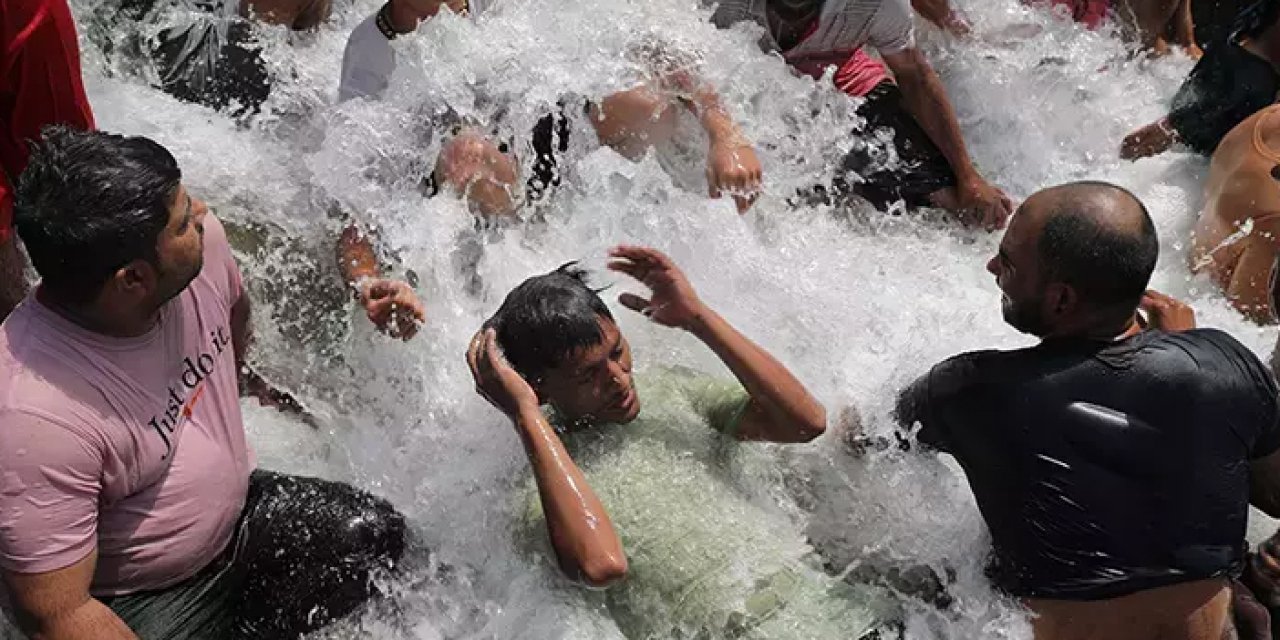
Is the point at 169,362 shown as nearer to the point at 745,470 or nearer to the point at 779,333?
the point at 745,470

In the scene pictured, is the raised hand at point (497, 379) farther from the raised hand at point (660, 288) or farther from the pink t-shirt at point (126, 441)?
the pink t-shirt at point (126, 441)

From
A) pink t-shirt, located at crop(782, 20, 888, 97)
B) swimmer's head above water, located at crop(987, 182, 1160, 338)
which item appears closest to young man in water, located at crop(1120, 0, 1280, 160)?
pink t-shirt, located at crop(782, 20, 888, 97)

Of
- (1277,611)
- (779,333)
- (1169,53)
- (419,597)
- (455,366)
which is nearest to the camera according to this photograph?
(1277,611)

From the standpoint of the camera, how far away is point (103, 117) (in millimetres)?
4309

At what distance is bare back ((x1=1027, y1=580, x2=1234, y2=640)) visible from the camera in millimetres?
2717

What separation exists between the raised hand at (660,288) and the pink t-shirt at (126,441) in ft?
3.46

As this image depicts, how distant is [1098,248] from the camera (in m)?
2.48

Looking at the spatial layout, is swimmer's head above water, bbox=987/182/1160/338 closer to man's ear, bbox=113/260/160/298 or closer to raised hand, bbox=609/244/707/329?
raised hand, bbox=609/244/707/329

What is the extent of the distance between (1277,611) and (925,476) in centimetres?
96

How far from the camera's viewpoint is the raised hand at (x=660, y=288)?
3.07 metres

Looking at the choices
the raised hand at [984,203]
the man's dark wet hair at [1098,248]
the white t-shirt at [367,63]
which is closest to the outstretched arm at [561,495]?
the man's dark wet hair at [1098,248]

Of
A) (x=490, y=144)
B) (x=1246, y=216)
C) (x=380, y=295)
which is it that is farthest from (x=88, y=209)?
(x=1246, y=216)

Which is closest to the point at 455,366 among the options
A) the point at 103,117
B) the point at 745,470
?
the point at 745,470

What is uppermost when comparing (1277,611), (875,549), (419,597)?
(1277,611)
